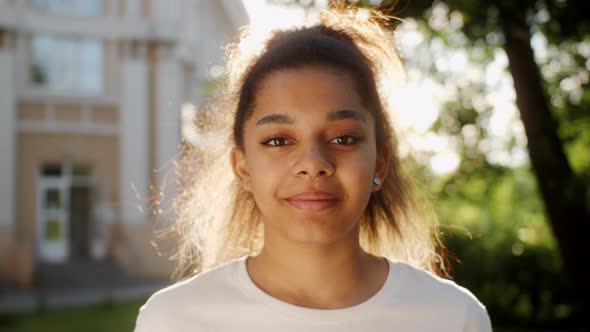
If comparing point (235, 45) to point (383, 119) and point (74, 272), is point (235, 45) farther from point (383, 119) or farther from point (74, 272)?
point (74, 272)

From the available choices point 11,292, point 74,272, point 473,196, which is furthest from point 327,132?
point 74,272

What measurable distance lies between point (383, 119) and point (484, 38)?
3.81 m

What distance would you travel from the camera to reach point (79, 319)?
11570 millimetres

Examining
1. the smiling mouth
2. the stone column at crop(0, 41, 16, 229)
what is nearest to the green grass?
the stone column at crop(0, 41, 16, 229)

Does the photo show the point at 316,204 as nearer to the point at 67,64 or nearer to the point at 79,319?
the point at 79,319

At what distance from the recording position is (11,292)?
1578 cm

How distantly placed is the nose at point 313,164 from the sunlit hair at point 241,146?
0.94ft

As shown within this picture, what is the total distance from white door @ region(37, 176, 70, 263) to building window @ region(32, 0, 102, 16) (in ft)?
14.9

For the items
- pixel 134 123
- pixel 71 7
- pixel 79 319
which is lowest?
pixel 79 319

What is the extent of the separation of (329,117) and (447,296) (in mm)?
636

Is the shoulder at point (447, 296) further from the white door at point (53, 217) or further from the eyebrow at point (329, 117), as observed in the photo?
the white door at point (53, 217)

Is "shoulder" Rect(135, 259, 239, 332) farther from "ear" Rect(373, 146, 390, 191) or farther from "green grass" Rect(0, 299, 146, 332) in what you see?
"green grass" Rect(0, 299, 146, 332)

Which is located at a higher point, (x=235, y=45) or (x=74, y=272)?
(x=235, y=45)

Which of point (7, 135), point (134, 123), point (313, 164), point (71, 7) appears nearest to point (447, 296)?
point (313, 164)
